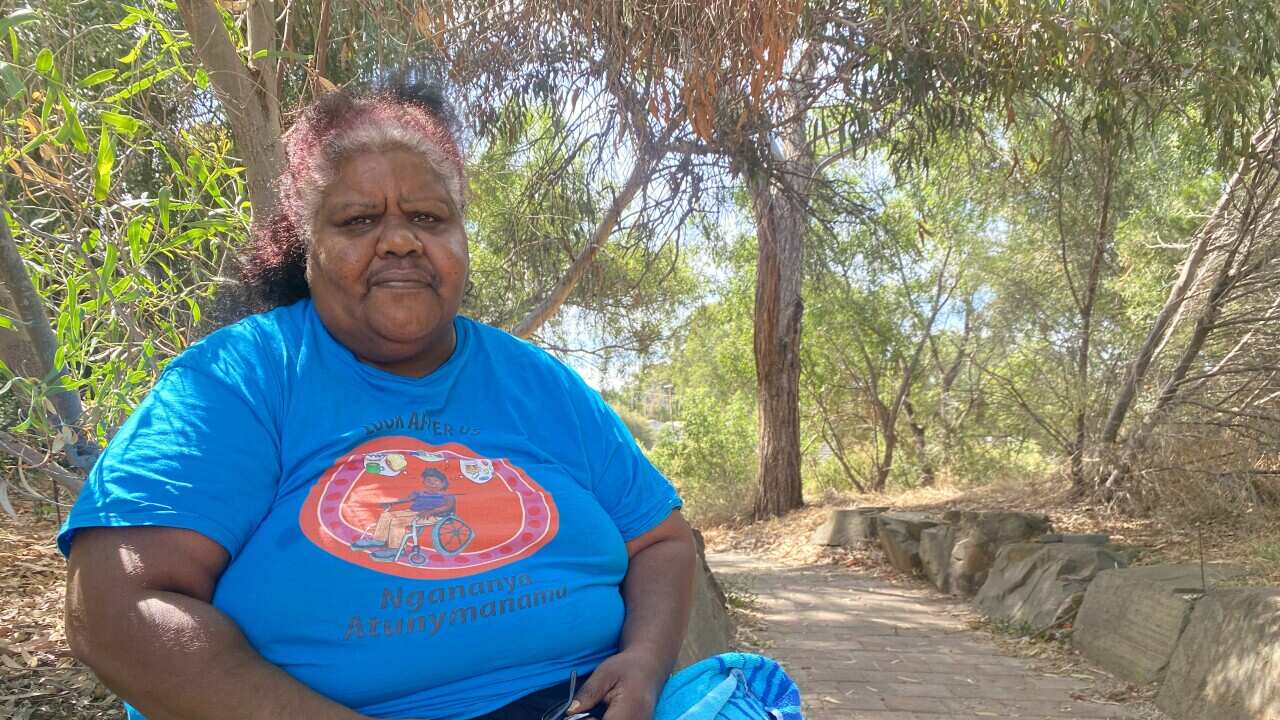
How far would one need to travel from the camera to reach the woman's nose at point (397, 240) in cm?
187

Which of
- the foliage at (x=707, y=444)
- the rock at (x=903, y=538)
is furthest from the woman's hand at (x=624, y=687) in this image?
the foliage at (x=707, y=444)

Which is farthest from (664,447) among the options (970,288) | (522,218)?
(522,218)

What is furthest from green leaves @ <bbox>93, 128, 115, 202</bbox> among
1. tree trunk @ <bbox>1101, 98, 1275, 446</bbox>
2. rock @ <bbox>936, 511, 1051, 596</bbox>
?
rock @ <bbox>936, 511, 1051, 596</bbox>

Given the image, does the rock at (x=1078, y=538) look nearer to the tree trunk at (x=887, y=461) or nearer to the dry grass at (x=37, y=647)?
the dry grass at (x=37, y=647)

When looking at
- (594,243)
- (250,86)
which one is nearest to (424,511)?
(250,86)

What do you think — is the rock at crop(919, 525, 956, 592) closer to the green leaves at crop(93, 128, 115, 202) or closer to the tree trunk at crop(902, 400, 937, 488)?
the tree trunk at crop(902, 400, 937, 488)

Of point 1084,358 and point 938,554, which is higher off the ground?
point 1084,358

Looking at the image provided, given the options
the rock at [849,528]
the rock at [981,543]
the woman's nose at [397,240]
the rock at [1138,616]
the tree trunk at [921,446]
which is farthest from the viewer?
the tree trunk at [921,446]

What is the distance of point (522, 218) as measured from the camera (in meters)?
6.56

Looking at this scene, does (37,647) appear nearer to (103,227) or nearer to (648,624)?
(103,227)

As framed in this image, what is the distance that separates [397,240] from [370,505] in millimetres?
505

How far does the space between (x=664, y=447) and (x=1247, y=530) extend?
14.6 meters

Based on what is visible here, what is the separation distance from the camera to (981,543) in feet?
26.1

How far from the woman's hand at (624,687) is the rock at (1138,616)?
380cm
